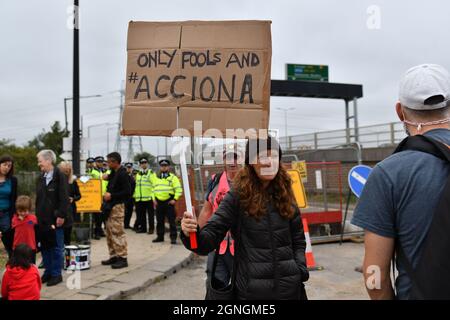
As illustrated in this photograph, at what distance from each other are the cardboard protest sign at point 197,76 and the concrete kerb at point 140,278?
329 cm

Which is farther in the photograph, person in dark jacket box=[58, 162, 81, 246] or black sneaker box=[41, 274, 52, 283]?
person in dark jacket box=[58, 162, 81, 246]

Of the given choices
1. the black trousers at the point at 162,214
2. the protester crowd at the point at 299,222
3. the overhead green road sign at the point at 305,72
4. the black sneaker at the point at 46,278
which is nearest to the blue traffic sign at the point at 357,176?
the black trousers at the point at 162,214

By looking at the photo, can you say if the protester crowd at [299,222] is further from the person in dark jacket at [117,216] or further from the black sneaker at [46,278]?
the person in dark jacket at [117,216]

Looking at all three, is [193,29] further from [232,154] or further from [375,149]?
[375,149]

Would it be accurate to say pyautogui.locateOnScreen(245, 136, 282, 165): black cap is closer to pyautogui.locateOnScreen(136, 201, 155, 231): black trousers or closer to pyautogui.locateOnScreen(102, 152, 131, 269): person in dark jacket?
pyautogui.locateOnScreen(102, 152, 131, 269): person in dark jacket

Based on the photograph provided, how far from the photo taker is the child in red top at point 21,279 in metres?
4.10

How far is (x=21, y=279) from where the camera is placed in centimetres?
415

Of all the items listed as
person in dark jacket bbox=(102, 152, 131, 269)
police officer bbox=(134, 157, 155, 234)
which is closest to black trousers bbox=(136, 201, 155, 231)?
police officer bbox=(134, 157, 155, 234)

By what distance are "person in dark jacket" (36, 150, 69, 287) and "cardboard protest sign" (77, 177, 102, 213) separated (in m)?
3.78

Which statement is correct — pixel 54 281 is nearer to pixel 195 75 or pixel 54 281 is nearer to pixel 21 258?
pixel 21 258

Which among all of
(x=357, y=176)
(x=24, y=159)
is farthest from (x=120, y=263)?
(x=24, y=159)

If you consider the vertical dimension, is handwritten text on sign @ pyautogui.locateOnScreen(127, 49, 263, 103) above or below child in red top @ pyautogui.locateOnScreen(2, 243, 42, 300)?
above

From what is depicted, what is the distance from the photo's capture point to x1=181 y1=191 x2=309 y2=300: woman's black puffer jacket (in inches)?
105

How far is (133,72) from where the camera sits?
2895 millimetres
